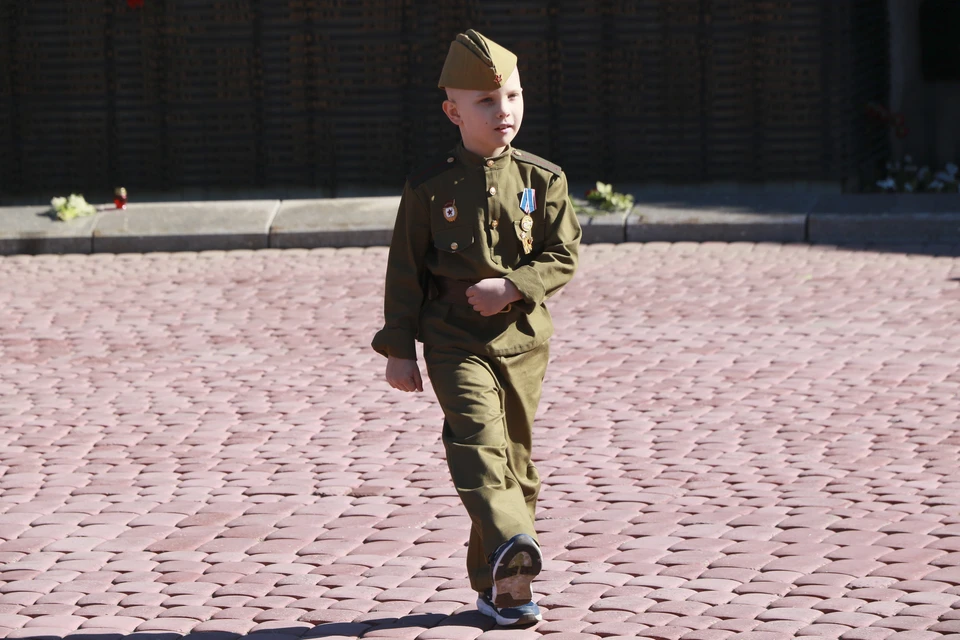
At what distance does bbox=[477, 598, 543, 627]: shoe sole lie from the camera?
4.28 meters

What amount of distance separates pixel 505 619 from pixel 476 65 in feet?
4.74

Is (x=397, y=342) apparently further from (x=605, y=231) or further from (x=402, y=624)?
(x=605, y=231)

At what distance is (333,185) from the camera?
14.3 m

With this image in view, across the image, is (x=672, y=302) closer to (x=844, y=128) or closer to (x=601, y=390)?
(x=601, y=390)

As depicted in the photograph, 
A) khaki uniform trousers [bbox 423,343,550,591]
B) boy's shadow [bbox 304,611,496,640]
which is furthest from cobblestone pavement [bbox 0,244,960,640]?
khaki uniform trousers [bbox 423,343,550,591]

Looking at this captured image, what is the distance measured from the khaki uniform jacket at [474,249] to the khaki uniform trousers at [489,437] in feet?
0.18

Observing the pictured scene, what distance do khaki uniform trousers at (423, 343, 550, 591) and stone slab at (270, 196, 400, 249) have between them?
7713 millimetres

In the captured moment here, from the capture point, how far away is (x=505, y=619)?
4281 mm

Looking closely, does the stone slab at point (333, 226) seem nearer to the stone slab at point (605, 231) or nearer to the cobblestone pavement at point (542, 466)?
the stone slab at point (605, 231)

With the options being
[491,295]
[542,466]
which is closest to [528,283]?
[491,295]

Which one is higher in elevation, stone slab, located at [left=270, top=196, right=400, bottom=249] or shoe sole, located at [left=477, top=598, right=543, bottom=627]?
stone slab, located at [left=270, top=196, right=400, bottom=249]

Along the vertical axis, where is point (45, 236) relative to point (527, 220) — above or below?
below

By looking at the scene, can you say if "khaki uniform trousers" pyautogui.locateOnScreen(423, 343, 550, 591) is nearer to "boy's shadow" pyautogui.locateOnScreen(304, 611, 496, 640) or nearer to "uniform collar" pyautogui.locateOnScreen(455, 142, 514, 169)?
"boy's shadow" pyautogui.locateOnScreen(304, 611, 496, 640)

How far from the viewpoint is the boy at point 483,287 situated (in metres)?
4.15
